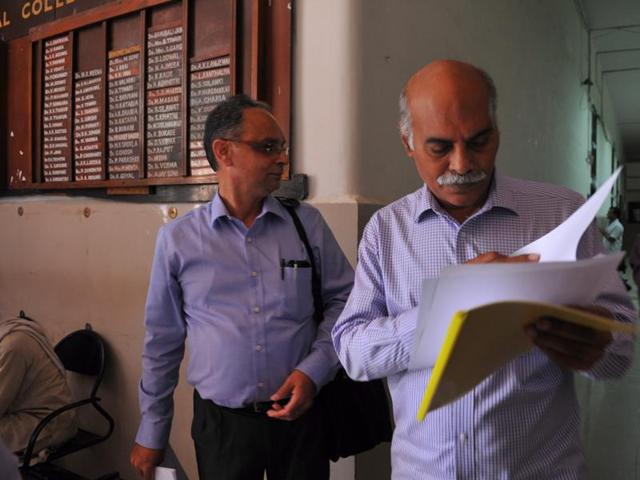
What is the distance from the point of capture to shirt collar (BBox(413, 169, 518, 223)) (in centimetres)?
111

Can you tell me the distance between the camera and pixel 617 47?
839 cm

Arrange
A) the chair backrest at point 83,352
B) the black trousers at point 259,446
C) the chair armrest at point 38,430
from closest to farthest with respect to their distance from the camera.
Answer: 1. the black trousers at point 259,446
2. the chair armrest at point 38,430
3. the chair backrest at point 83,352

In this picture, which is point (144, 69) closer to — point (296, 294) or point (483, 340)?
point (296, 294)

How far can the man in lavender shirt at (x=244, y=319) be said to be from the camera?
1.71m

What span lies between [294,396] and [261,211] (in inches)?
25.8

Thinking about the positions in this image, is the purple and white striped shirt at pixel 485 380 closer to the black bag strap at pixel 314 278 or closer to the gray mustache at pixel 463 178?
the gray mustache at pixel 463 178

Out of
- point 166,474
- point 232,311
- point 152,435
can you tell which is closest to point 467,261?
point 232,311

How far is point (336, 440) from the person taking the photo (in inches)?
70.4

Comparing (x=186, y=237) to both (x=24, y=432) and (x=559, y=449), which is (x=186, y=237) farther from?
(x=24, y=432)

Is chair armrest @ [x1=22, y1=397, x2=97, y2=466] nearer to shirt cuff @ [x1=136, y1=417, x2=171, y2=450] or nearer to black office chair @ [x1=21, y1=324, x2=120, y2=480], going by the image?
black office chair @ [x1=21, y1=324, x2=120, y2=480]

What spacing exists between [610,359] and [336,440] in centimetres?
106

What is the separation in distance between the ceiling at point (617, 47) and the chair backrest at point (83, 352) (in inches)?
265

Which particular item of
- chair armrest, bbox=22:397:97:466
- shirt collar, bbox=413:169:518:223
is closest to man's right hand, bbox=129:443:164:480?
chair armrest, bbox=22:397:97:466

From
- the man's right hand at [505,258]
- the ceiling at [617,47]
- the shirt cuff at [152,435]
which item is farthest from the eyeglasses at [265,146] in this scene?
the ceiling at [617,47]
